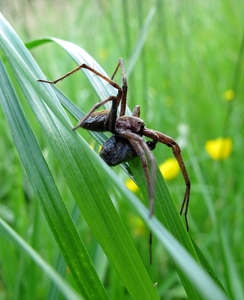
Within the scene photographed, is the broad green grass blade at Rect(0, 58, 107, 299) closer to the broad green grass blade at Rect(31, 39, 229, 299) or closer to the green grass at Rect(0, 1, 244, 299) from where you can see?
the green grass at Rect(0, 1, 244, 299)

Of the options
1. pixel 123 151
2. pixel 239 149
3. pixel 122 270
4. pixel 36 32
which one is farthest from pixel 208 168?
pixel 36 32

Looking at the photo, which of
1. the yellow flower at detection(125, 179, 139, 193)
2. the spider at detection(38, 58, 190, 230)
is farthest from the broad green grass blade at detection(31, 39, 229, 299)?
the yellow flower at detection(125, 179, 139, 193)

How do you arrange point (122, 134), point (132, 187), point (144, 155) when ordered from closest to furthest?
point (144, 155) → point (122, 134) → point (132, 187)

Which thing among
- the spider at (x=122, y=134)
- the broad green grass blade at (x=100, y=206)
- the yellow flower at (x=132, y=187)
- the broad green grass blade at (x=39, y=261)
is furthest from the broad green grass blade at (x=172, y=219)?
the yellow flower at (x=132, y=187)

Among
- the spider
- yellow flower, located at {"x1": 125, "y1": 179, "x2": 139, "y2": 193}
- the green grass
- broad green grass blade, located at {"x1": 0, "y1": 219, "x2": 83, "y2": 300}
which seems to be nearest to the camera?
broad green grass blade, located at {"x1": 0, "y1": 219, "x2": 83, "y2": 300}

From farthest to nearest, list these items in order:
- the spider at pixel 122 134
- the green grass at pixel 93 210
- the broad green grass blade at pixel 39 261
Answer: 1. the spider at pixel 122 134
2. the green grass at pixel 93 210
3. the broad green grass blade at pixel 39 261

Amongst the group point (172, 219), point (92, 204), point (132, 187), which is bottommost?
point (132, 187)

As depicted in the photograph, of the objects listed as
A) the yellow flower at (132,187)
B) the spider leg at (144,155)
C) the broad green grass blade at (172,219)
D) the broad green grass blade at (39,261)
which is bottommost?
the yellow flower at (132,187)

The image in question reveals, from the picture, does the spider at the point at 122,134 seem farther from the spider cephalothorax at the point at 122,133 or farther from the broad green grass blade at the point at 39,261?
the broad green grass blade at the point at 39,261

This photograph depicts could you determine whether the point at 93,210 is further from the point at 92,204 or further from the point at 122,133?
the point at 122,133

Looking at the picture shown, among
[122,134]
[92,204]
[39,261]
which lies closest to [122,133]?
[122,134]

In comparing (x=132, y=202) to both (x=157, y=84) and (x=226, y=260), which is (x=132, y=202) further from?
(x=157, y=84)
